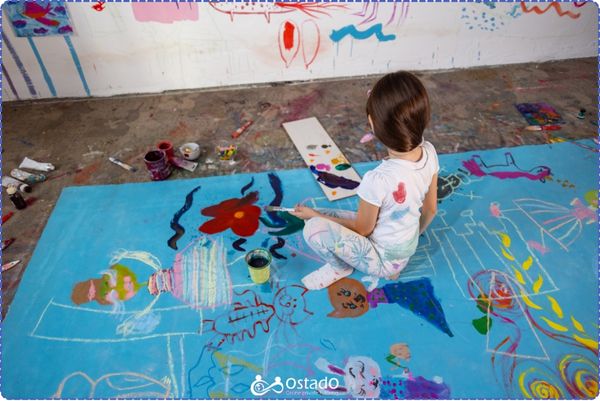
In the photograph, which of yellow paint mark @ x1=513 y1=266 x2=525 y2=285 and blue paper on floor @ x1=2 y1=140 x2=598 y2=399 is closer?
blue paper on floor @ x1=2 y1=140 x2=598 y2=399

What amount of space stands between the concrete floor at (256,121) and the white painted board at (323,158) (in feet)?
0.22

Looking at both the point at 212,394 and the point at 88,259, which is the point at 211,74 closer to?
the point at 88,259

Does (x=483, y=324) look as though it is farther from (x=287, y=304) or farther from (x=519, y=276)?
(x=287, y=304)

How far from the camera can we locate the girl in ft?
4.73

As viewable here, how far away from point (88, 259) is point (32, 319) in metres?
0.37

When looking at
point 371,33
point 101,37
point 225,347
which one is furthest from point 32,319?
point 371,33

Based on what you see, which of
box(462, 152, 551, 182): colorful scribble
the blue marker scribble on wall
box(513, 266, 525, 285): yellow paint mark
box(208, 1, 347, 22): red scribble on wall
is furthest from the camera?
the blue marker scribble on wall

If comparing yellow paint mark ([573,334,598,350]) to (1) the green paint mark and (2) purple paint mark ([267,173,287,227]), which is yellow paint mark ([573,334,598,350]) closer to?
(1) the green paint mark

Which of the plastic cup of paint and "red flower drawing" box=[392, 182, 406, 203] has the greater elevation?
"red flower drawing" box=[392, 182, 406, 203]

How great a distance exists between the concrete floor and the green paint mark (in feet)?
4.05

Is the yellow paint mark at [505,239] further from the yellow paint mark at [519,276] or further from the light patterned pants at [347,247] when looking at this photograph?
the light patterned pants at [347,247]

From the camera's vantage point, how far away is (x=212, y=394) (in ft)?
5.29

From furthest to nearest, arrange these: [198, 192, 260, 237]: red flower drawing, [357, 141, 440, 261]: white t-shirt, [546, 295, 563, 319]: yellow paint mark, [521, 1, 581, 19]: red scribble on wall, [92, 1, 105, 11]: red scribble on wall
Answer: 1. [521, 1, 581, 19]: red scribble on wall
2. [92, 1, 105, 11]: red scribble on wall
3. [198, 192, 260, 237]: red flower drawing
4. [546, 295, 563, 319]: yellow paint mark
5. [357, 141, 440, 261]: white t-shirt

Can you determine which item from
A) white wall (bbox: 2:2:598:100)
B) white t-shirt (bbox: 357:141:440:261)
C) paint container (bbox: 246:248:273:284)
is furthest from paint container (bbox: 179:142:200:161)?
white t-shirt (bbox: 357:141:440:261)
